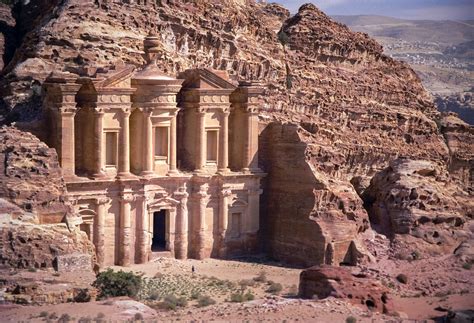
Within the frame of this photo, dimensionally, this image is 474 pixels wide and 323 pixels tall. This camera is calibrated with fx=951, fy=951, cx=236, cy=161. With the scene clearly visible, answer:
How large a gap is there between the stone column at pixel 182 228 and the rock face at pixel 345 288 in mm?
11721

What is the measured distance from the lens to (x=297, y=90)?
57.5 meters

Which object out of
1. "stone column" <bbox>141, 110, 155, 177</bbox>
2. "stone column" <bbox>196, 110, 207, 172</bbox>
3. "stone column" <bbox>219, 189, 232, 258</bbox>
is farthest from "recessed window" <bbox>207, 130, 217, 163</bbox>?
"stone column" <bbox>141, 110, 155, 177</bbox>

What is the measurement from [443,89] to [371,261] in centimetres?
12828

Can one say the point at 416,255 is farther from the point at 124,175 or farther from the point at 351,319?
the point at 351,319

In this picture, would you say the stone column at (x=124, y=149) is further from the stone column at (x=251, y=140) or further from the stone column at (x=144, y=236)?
the stone column at (x=251, y=140)

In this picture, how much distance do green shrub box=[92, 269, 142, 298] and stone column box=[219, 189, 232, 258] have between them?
1089cm

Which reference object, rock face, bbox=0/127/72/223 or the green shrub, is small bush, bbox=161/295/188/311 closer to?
the green shrub

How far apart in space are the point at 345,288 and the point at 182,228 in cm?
1380

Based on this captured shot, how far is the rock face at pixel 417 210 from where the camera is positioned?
48.0 metres

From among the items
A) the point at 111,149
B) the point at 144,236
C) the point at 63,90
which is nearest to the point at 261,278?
the point at 144,236

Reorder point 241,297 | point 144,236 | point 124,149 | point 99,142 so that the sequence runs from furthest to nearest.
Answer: point 144,236, point 124,149, point 99,142, point 241,297

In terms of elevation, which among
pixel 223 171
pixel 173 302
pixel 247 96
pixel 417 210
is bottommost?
pixel 173 302

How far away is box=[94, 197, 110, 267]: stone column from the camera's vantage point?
43.9 metres

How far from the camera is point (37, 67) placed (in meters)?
46.7
